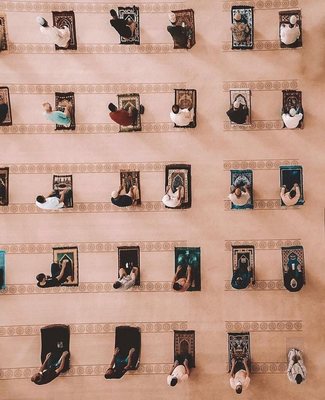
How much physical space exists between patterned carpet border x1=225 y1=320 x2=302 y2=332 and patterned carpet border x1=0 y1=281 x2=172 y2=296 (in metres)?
0.89

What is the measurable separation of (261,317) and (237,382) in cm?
81

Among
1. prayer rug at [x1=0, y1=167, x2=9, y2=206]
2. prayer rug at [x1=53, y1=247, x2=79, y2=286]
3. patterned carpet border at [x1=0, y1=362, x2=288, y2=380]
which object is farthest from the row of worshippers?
prayer rug at [x1=0, y1=167, x2=9, y2=206]

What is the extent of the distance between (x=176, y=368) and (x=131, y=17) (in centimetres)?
432

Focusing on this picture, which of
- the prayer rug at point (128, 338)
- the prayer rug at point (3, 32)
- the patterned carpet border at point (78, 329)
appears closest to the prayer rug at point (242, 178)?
the patterned carpet border at point (78, 329)

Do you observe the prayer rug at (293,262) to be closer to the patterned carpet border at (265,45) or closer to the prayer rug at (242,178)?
the prayer rug at (242,178)

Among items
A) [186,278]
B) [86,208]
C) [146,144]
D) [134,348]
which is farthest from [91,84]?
[134,348]

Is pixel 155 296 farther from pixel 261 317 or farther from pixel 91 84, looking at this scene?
pixel 91 84

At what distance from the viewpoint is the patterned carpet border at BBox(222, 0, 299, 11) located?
5641 mm

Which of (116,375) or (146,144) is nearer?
(116,375)

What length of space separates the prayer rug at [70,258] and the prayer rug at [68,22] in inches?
99.2

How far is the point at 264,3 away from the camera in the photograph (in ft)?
18.6

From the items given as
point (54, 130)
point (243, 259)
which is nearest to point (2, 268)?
point (54, 130)

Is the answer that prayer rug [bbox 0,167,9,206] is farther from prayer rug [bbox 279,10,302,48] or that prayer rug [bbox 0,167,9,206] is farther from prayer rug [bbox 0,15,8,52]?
prayer rug [bbox 279,10,302,48]

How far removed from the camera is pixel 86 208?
224 inches
